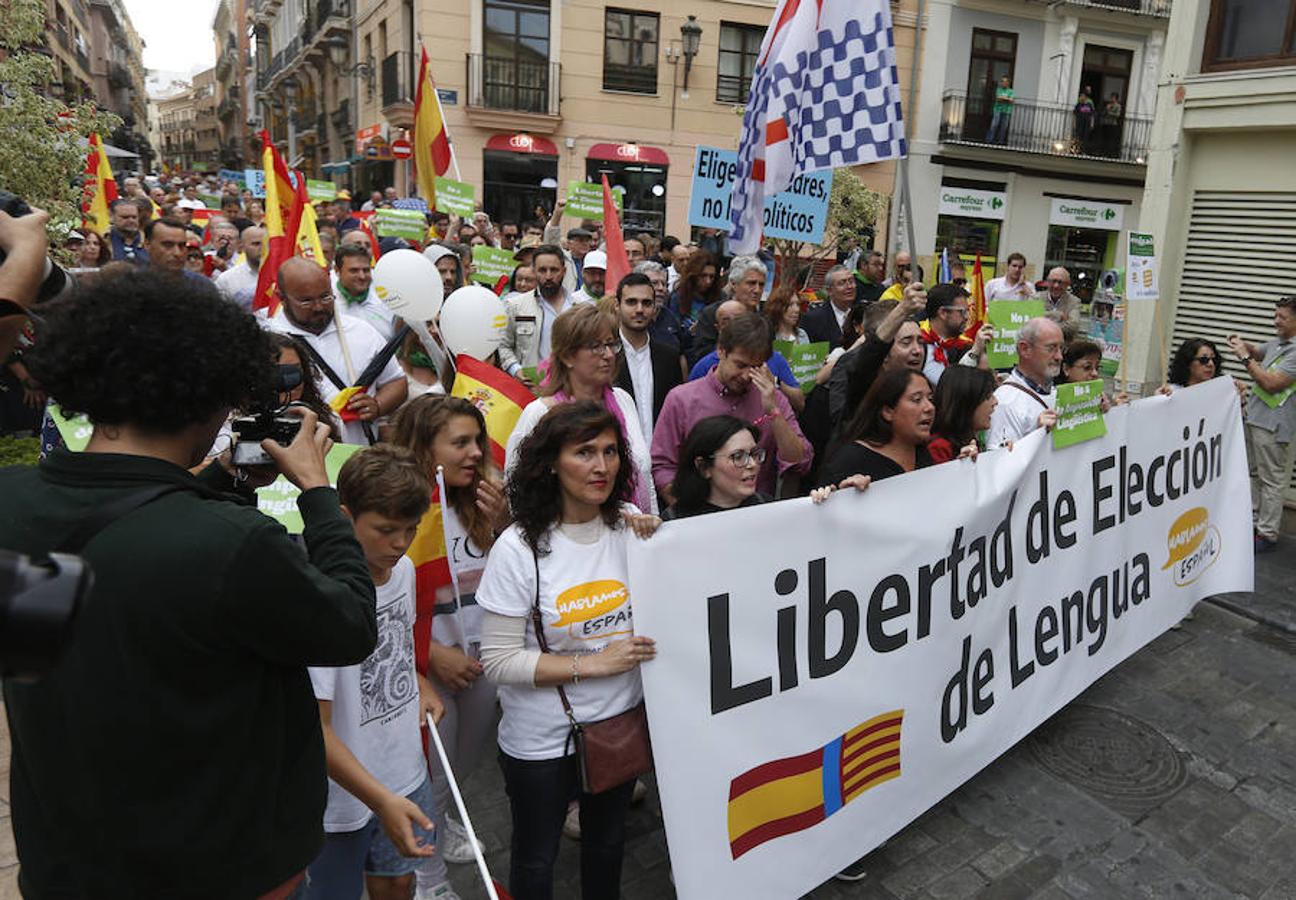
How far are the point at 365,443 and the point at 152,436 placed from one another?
2806 mm

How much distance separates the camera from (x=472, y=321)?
4984 millimetres

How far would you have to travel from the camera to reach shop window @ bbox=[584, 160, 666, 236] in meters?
23.2

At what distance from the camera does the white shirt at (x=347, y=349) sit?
13.5 ft

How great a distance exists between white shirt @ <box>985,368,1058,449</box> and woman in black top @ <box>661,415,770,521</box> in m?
2.10

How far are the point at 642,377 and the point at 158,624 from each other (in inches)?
145

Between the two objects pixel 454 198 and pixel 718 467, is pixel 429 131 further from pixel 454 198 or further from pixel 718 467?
pixel 718 467

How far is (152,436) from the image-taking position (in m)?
1.39

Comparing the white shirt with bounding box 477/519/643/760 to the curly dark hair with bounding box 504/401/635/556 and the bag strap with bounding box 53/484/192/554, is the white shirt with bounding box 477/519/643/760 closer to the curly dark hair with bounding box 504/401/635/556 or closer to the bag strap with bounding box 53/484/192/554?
the curly dark hair with bounding box 504/401/635/556

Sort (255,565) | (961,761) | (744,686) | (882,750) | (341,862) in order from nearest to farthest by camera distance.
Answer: (255,565)
(341,862)
(744,686)
(882,750)
(961,761)

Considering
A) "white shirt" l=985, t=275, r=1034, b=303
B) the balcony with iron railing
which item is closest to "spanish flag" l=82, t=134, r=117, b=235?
"white shirt" l=985, t=275, r=1034, b=303

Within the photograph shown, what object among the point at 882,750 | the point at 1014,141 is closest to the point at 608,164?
the point at 1014,141

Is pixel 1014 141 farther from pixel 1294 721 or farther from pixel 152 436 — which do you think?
pixel 152 436

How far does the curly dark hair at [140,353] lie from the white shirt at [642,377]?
11.0 feet

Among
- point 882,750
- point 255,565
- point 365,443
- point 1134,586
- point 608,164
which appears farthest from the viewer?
point 608,164
